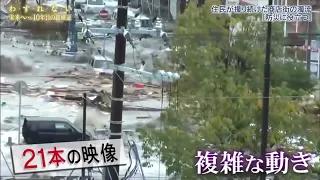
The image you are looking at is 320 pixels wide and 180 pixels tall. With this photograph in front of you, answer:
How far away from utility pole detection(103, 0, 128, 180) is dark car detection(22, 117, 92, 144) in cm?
16

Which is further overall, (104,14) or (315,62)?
(315,62)

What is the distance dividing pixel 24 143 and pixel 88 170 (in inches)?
11.3

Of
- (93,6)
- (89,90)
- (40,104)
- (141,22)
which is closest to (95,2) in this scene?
(93,6)

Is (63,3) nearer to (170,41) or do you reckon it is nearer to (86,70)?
(86,70)

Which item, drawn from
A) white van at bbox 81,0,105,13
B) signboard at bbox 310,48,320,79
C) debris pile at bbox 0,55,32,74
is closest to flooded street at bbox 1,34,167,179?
debris pile at bbox 0,55,32,74

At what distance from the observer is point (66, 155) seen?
2920mm

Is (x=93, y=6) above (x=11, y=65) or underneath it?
above

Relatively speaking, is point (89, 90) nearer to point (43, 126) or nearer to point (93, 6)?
point (43, 126)

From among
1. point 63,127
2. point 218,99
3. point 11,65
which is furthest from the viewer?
point 218,99

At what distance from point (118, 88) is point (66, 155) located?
0.35 m

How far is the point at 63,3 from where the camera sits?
2900mm

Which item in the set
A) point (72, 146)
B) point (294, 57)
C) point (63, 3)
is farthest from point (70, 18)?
point (294, 57)

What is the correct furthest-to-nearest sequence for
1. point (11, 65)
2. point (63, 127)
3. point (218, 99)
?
point (218, 99) < point (63, 127) < point (11, 65)

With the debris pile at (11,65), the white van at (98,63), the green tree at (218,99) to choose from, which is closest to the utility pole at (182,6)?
the green tree at (218,99)
